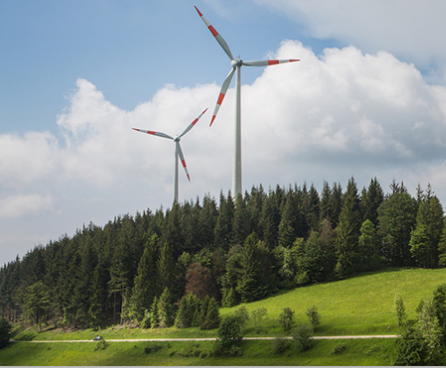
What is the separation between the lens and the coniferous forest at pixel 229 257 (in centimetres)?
11075

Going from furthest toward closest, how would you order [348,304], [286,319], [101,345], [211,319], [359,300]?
[101,345]
[211,319]
[359,300]
[348,304]
[286,319]

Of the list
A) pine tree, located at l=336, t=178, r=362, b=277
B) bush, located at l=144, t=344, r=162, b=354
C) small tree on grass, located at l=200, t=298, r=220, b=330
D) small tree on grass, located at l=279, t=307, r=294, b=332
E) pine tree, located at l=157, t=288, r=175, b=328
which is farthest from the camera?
pine tree, located at l=336, t=178, r=362, b=277

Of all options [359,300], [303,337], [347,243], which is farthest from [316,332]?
[347,243]

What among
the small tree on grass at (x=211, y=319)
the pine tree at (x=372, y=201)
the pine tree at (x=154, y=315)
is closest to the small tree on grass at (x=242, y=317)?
the small tree on grass at (x=211, y=319)

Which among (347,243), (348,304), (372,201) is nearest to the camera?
(348,304)

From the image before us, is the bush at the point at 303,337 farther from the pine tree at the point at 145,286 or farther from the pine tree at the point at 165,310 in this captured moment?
the pine tree at the point at 145,286

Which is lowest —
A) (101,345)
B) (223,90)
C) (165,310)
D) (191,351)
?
(101,345)

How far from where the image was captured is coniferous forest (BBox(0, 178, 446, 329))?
111m

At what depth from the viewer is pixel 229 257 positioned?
392ft

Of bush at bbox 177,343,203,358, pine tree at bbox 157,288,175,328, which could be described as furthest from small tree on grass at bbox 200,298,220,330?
pine tree at bbox 157,288,175,328

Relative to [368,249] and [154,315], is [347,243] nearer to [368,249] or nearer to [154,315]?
[368,249]

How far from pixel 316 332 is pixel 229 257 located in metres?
45.5

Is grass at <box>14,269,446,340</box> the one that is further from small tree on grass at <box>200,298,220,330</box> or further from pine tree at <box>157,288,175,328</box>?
pine tree at <box>157,288,175,328</box>

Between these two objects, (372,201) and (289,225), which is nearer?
(289,225)
